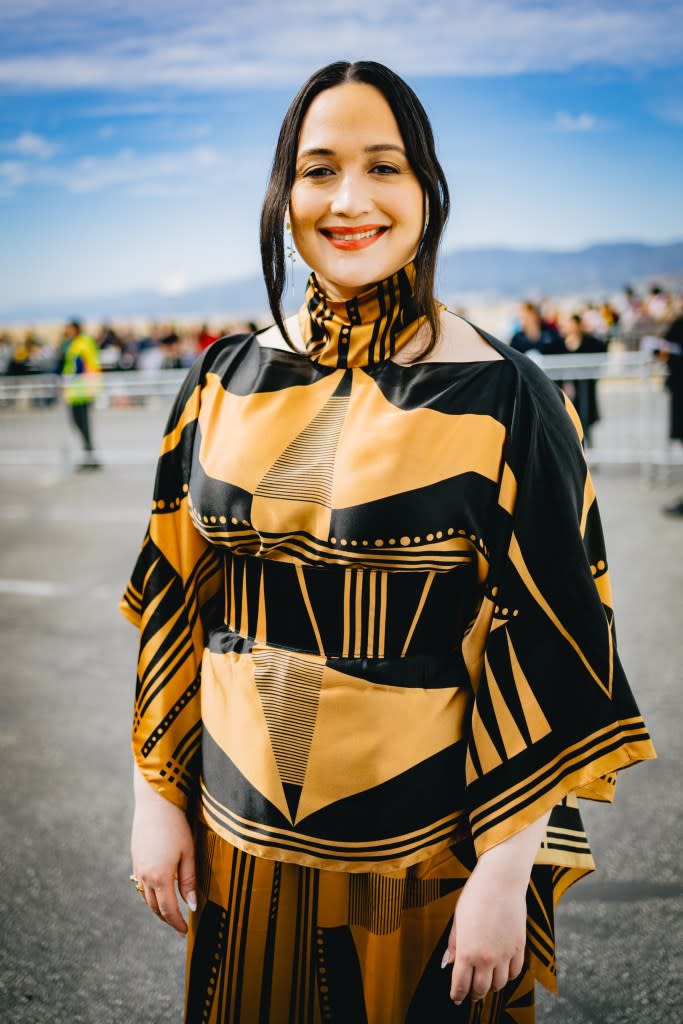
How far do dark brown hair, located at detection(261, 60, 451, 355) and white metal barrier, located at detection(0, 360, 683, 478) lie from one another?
753cm

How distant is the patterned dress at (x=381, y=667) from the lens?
4.15 feet

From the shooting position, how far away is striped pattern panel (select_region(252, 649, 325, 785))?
1.32 meters

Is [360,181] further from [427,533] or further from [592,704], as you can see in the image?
[592,704]

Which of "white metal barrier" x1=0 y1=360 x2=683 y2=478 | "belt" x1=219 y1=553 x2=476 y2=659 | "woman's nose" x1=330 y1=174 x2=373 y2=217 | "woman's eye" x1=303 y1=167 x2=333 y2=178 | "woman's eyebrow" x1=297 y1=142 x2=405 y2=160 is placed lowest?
"white metal barrier" x1=0 y1=360 x2=683 y2=478

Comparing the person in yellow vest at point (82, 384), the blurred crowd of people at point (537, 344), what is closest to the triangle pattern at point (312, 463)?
the blurred crowd of people at point (537, 344)

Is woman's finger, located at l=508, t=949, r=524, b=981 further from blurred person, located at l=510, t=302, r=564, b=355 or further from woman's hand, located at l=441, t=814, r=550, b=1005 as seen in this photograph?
blurred person, located at l=510, t=302, r=564, b=355

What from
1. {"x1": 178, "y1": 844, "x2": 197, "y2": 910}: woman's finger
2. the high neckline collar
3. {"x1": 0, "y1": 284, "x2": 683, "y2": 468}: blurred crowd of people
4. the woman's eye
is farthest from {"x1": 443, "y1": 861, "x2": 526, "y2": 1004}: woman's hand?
{"x1": 0, "y1": 284, "x2": 683, "y2": 468}: blurred crowd of people

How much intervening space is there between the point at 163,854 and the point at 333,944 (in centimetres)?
33

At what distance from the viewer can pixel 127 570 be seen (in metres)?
6.49

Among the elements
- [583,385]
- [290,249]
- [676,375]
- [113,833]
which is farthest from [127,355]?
[290,249]

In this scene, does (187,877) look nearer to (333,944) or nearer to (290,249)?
(333,944)

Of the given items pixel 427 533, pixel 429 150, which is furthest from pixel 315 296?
pixel 427 533

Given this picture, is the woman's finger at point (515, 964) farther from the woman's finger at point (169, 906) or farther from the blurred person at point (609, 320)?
the blurred person at point (609, 320)

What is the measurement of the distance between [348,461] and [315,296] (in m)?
0.35
